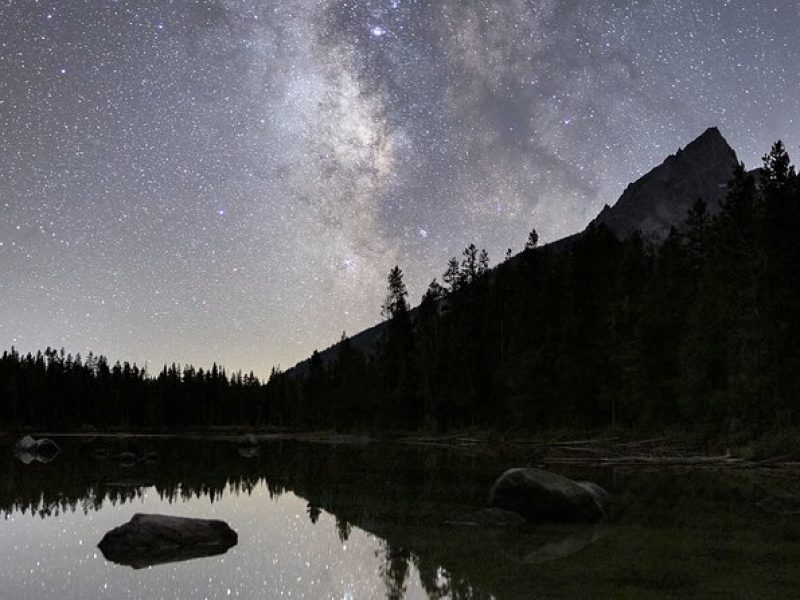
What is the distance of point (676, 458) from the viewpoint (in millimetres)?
31062

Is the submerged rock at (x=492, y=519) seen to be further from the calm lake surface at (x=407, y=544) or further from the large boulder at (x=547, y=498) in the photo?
the large boulder at (x=547, y=498)

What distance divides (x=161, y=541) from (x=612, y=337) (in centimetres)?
4608

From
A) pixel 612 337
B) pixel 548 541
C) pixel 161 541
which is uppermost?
pixel 612 337

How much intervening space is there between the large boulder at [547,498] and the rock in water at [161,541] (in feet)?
A: 21.8

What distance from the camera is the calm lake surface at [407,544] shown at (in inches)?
369

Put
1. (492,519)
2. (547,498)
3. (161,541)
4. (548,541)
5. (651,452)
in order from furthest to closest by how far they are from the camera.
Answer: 1. (651,452)
2. (547,498)
3. (492,519)
4. (548,541)
5. (161,541)

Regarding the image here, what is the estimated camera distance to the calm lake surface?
937 cm

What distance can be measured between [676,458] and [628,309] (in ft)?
72.2

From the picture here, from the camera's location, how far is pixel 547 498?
1591 cm

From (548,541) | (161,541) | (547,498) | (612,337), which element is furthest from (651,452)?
(161,541)

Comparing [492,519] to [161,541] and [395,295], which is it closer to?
[161,541]

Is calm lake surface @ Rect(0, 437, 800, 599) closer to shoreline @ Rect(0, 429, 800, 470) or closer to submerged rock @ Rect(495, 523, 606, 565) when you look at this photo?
submerged rock @ Rect(495, 523, 606, 565)

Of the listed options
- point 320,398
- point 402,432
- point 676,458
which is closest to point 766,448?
point 676,458

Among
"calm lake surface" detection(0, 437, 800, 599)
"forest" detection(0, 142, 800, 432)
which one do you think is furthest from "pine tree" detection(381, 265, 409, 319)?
"calm lake surface" detection(0, 437, 800, 599)
